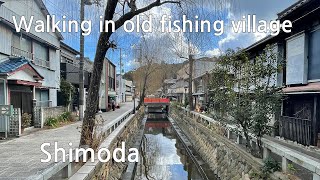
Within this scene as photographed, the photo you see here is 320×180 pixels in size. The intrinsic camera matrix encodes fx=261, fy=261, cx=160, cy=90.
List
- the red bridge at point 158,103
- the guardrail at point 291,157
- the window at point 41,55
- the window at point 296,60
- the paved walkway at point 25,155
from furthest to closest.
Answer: the red bridge at point 158,103 → the window at point 41,55 → the window at point 296,60 → the paved walkway at point 25,155 → the guardrail at point 291,157

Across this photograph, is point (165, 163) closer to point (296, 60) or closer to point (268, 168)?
point (296, 60)

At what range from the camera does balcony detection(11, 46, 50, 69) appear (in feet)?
46.6

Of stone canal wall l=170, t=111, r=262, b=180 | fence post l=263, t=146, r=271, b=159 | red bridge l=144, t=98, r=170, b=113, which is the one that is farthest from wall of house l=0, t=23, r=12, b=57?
red bridge l=144, t=98, r=170, b=113

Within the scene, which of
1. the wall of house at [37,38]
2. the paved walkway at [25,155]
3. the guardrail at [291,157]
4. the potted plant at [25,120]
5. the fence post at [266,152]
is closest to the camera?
the guardrail at [291,157]

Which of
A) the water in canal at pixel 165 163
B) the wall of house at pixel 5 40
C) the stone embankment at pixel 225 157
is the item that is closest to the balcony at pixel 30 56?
the wall of house at pixel 5 40

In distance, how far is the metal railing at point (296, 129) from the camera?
11436 millimetres

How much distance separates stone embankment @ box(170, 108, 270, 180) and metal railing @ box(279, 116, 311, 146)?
10.4ft

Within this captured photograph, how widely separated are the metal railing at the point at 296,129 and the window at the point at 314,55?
210 centimetres

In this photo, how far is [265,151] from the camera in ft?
25.7

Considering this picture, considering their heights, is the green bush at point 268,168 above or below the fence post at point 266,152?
below

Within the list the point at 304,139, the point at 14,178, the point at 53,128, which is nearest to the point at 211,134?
the point at 304,139

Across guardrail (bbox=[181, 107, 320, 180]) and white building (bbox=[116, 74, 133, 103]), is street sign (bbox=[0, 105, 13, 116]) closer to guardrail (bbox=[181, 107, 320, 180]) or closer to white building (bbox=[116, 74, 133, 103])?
guardrail (bbox=[181, 107, 320, 180])

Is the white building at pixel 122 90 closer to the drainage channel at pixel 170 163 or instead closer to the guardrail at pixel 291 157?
the drainage channel at pixel 170 163

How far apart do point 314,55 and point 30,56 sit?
15.6 m
